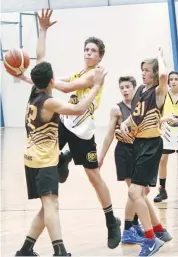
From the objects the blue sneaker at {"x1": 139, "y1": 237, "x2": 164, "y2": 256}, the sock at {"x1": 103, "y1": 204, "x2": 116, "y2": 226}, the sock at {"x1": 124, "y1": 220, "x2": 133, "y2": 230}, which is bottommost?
the blue sneaker at {"x1": 139, "y1": 237, "x2": 164, "y2": 256}

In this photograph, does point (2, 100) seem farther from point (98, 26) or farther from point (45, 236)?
point (45, 236)

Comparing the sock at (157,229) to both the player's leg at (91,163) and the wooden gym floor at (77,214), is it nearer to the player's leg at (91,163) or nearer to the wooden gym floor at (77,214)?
the wooden gym floor at (77,214)

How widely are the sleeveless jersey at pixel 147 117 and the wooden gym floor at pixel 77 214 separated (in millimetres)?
880

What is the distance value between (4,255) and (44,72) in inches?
53.9

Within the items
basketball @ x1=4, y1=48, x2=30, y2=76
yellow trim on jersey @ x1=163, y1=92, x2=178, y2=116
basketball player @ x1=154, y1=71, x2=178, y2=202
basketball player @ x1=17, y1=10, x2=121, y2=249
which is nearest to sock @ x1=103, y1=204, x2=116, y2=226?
basketball player @ x1=17, y1=10, x2=121, y2=249

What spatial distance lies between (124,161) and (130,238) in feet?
2.19

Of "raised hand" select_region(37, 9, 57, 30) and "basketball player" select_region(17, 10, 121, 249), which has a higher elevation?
"raised hand" select_region(37, 9, 57, 30)

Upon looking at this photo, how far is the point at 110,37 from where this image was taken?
18.1m

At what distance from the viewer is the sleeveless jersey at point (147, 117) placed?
14.5 feet

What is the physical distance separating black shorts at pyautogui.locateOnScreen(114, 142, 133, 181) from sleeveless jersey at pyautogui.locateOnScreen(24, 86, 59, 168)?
1121mm

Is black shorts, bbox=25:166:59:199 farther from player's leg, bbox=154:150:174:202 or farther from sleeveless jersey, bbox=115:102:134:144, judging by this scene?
player's leg, bbox=154:150:174:202

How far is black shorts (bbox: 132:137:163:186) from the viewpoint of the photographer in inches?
171

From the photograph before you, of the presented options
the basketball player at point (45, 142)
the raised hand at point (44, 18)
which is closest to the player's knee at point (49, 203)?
the basketball player at point (45, 142)

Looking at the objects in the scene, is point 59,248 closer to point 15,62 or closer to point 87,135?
point 87,135
